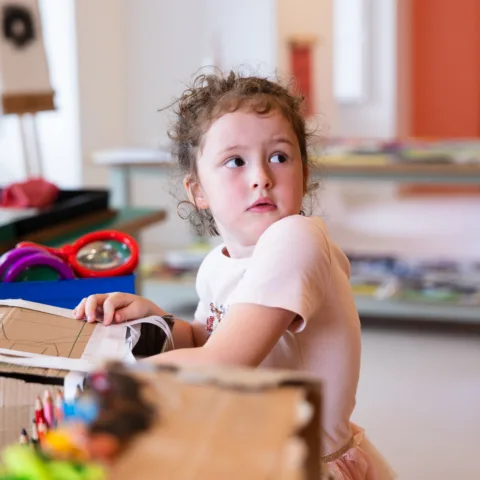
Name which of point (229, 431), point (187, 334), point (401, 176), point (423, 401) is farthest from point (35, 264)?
point (401, 176)

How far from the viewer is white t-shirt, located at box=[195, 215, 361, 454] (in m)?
0.79

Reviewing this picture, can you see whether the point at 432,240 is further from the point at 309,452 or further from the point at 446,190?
the point at 309,452

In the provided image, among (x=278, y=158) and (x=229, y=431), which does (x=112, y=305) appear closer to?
(x=278, y=158)

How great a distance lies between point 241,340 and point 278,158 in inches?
9.5

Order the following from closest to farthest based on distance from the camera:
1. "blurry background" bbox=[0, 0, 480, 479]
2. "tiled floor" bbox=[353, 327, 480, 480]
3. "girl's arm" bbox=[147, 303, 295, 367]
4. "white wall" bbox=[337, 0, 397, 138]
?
"girl's arm" bbox=[147, 303, 295, 367], "tiled floor" bbox=[353, 327, 480, 480], "blurry background" bbox=[0, 0, 480, 479], "white wall" bbox=[337, 0, 397, 138]

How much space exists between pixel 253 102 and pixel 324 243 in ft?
0.65

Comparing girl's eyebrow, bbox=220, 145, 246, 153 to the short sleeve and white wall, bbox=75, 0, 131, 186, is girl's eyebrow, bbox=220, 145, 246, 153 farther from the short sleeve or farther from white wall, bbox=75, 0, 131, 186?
white wall, bbox=75, 0, 131, 186

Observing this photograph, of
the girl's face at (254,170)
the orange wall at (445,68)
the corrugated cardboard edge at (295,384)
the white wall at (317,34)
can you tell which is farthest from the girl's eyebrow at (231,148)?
the orange wall at (445,68)

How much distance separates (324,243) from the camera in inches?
32.9

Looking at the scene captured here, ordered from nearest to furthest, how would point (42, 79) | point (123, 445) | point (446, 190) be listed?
point (123, 445), point (42, 79), point (446, 190)

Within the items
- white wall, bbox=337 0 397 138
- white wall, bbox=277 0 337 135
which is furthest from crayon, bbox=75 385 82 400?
white wall, bbox=337 0 397 138

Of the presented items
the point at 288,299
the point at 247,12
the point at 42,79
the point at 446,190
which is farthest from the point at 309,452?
the point at 446,190

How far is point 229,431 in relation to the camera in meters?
0.50

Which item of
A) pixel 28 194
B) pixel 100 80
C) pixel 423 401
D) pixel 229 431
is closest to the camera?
pixel 229 431
